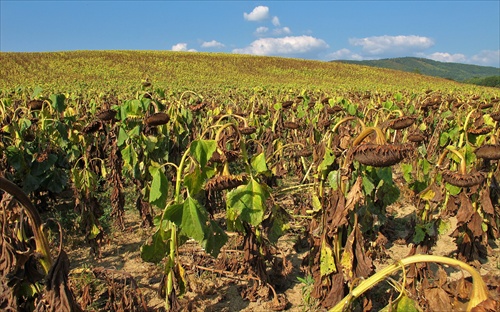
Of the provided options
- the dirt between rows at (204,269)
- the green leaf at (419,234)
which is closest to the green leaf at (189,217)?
the dirt between rows at (204,269)

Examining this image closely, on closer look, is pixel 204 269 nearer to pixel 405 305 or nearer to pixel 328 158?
pixel 328 158

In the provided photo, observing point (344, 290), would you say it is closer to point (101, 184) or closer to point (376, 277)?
point (376, 277)

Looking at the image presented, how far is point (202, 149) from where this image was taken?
196cm

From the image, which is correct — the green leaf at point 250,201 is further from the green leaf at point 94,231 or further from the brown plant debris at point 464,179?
the green leaf at point 94,231

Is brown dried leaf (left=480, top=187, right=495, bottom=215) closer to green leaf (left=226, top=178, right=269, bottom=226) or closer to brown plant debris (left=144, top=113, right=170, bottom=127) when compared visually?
green leaf (left=226, top=178, right=269, bottom=226)

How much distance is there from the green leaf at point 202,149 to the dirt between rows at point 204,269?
1089mm

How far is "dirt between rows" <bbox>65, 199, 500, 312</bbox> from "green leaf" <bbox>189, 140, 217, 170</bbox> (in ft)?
3.57

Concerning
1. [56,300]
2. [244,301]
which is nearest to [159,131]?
[244,301]

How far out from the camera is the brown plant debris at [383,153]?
1.72 m

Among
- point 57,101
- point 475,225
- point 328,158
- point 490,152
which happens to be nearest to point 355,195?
point 328,158

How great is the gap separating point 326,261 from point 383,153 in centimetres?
109

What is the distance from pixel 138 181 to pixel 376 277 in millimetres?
4051

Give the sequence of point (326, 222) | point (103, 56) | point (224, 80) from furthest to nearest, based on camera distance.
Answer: point (103, 56), point (224, 80), point (326, 222)

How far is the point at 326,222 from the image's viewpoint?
2.51 m
